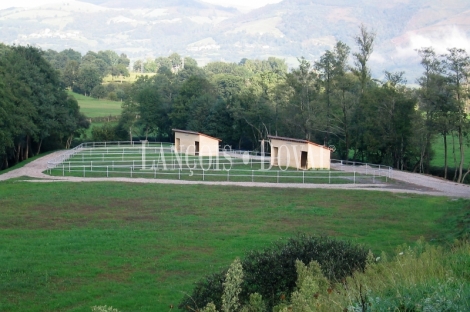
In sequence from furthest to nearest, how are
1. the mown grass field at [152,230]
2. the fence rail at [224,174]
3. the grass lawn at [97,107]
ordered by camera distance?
the grass lawn at [97,107]
the fence rail at [224,174]
the mown grass field at [152,230]

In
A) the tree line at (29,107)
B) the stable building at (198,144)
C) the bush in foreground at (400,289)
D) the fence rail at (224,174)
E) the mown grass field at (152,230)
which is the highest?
the tree line at (29,107)

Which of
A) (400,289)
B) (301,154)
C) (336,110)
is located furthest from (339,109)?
(400,289)


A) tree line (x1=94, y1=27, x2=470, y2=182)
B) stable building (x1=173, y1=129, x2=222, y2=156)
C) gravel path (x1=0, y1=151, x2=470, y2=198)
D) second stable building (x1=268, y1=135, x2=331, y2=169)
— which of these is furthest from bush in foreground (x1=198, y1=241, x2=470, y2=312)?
stable building (x1=173, y1=129, x2=222, y2=156)

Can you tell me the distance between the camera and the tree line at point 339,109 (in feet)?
114

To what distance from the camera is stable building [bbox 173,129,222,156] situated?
141 feet

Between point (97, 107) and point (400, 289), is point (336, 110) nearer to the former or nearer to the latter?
point (400, 289)

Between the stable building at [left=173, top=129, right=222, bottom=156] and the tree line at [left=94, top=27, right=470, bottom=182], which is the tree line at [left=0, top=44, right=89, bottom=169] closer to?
the tree line at [left=94, top=27, right=470, bottom=182]

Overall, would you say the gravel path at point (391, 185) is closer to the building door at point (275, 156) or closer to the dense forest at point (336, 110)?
the dense forest at point (336, 110)

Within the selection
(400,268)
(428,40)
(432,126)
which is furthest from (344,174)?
(428,40)

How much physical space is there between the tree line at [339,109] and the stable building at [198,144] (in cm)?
627

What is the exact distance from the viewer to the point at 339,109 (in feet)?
149

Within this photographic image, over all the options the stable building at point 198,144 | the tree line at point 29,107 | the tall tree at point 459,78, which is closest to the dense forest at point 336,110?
the tall tree at point 459,78

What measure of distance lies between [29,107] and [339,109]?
78.9 feet

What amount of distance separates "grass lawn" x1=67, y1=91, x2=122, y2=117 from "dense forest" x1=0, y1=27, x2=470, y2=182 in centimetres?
1612
